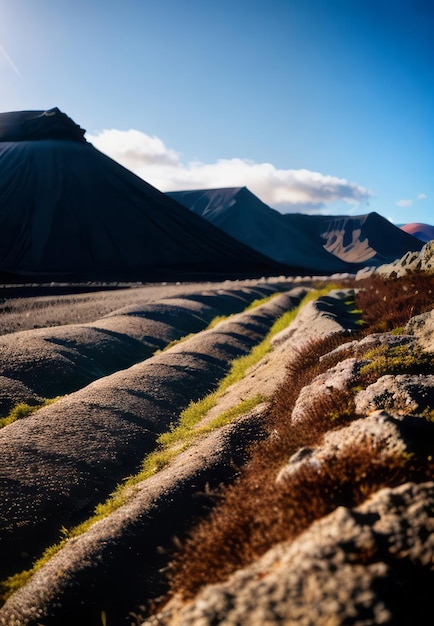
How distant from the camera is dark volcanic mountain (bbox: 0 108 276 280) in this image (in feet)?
271

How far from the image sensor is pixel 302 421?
6281mm

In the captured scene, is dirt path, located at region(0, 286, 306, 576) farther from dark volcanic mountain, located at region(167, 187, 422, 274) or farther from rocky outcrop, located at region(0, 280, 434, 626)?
dark volcanic mountain, located at region(167, 187, 422, 274)

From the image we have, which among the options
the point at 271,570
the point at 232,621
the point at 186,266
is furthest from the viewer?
the point at 186,266

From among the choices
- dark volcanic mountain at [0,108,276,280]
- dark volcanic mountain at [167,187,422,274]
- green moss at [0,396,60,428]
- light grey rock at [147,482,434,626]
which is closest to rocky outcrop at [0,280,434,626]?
light grey rock at [147,482,434,626]

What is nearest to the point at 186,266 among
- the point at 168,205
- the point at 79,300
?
the point at 168,205

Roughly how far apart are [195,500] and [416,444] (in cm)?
321

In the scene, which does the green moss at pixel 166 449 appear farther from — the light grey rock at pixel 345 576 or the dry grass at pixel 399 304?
the dry grass at pixel 399 304

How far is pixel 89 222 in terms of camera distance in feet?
313

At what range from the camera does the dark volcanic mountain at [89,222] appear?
3248 inches

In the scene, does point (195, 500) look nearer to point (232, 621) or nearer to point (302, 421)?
point (302, 421)

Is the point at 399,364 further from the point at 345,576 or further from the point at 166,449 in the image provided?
the point at 166,449

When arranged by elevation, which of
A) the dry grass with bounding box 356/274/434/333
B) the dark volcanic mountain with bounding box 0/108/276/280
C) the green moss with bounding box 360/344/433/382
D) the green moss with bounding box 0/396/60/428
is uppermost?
the dark volcanic mountain with bounding box 0/108/276/280

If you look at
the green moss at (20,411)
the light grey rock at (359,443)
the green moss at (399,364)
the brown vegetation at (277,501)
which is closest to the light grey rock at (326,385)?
the green moss at (399,364)

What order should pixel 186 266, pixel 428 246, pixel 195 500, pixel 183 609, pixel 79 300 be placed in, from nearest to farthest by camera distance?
pixel 183 609 < pixel 195 500 < pixel 428 246 < pixel 79 300 < pixel 186 266
